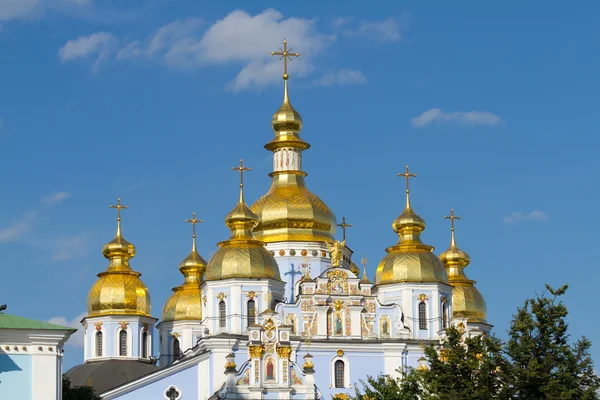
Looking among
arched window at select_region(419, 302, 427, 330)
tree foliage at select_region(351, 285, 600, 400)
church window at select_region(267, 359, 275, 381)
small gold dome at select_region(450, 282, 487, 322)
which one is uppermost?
small gold dome at select_region(450, 282, 487, 322)

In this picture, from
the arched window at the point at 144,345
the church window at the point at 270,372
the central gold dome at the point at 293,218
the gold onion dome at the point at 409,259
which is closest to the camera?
the church window at the point at 270,372

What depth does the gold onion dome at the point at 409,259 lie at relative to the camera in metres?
64.1

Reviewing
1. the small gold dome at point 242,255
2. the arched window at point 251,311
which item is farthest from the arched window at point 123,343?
the arched window at point 251,311

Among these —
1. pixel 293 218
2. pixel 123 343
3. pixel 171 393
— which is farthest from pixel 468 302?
pixel 171 393

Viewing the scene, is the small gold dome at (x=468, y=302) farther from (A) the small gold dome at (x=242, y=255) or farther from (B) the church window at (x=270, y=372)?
(B) the church window at (x=270, y=372)

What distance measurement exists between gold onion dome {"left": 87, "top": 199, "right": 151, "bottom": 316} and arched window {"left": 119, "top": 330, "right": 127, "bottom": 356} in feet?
3.03

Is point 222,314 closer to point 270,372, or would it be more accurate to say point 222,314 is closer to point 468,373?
point 270,372

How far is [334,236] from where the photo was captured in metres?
69.1

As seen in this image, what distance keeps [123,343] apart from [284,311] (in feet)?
34.7

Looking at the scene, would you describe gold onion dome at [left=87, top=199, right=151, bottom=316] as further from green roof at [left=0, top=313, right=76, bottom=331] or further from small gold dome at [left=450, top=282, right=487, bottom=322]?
green roof at [left=0, top=313, right=76, bottom=331]

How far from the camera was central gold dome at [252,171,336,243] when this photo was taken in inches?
2672

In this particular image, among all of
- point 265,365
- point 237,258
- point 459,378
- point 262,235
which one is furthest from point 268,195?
point 459,378

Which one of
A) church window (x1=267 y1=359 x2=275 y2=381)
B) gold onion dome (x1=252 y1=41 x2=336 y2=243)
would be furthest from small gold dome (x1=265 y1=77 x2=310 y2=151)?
church window (x1=267 y1=359 x2=275 y2=381)

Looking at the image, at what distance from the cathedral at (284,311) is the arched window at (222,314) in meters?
0.05
